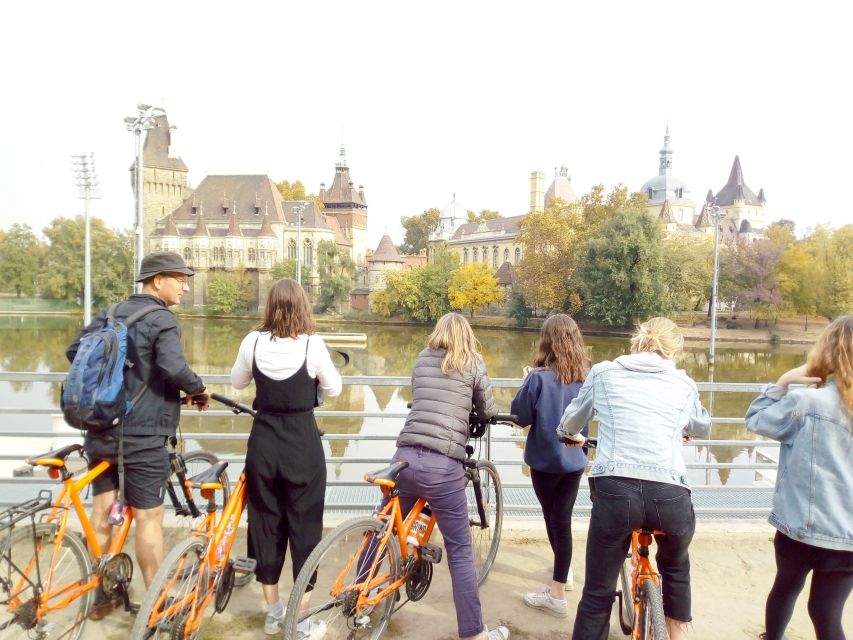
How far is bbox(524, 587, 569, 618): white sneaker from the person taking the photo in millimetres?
3512

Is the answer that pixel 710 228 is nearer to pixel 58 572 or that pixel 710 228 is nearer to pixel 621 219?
pixel 621 219

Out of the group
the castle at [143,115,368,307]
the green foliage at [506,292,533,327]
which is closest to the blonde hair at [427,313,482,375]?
the green foliage at [506,292,533,327]

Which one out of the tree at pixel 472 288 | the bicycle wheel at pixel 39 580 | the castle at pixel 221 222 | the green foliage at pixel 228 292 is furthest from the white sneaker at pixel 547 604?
the castle at pixel 221 222

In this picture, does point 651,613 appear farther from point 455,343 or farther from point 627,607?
point 455,343

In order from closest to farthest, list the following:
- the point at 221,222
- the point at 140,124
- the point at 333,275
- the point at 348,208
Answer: the point at 140,124
the point at 333,275
the point at 221,222
the point at 348,208

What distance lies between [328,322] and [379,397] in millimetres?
36748

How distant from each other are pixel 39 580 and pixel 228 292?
65770 millimetres

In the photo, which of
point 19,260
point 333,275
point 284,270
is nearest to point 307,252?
point 284,270

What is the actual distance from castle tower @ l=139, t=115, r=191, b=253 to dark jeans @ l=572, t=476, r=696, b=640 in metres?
80.5

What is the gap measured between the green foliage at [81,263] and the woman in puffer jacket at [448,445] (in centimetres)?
6020

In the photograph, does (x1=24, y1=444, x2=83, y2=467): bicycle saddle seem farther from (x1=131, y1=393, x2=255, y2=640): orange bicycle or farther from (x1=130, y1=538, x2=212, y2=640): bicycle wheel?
(x1=130, y1=538, x2=212, y2=640): bicycle wheel

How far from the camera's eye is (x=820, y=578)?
2590mm

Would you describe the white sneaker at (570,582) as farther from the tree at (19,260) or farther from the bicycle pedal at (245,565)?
the tree at (19,260)

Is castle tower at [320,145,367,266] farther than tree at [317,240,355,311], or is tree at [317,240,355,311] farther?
castle tower at [320,145,367,266]
